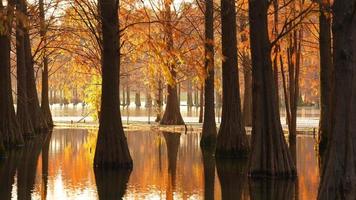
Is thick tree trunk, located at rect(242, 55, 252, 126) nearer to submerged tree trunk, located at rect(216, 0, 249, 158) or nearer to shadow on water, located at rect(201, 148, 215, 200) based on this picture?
shadow on water, located at rect(201, 148, 215, 200)

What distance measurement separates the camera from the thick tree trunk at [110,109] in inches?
685

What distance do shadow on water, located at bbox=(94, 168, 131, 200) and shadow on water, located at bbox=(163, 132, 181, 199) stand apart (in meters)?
1.10

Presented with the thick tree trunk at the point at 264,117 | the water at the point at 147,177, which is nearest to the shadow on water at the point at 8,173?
the water at the point at 147,177

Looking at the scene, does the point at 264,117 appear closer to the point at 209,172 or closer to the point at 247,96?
the point at 209,172

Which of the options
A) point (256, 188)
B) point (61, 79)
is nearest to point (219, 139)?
point (256, 188)

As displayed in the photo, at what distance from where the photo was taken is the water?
45.0ft

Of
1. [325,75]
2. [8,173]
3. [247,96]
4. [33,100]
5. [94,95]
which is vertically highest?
[325,75]

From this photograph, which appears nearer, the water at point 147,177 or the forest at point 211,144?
the forest at point 211,144

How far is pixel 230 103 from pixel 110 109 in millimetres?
4843

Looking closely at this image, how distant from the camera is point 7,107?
73.9 ft

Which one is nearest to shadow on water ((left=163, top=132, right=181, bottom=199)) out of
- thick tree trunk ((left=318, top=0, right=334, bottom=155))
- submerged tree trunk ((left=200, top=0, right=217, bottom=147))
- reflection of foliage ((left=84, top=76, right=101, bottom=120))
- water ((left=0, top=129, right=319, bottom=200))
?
water ((left=0, top=129, right=319, bottom=200))

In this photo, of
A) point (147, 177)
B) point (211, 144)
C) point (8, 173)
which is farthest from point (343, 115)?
point (211, 144)

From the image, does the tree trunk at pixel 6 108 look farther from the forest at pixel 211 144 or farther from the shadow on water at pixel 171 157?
the shadow on water at pixel 171 157

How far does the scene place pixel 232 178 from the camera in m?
16.3
